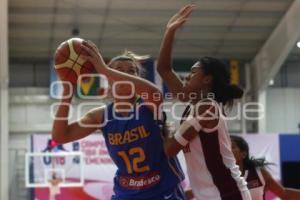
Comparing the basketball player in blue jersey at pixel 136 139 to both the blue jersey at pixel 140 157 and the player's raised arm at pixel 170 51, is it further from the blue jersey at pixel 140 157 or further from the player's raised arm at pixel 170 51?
the player's raised arm at pixel 170 51

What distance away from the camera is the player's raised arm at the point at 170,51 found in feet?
10.2

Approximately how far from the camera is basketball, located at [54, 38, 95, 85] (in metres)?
2.97

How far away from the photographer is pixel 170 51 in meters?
3.20

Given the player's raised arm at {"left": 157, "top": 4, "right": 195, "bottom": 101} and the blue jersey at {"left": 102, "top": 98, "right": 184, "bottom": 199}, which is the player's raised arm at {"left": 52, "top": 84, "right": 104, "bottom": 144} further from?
the player's raised arm at {"left": 157, "top": 4, "right": 195, "bottom": 101}

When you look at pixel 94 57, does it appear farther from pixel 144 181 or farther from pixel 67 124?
pixel 144 181

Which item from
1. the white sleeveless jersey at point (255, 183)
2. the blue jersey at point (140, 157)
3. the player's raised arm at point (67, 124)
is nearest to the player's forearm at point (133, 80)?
the blue jersey at point (140, 157)

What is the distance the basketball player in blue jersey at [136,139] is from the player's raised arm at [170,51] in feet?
0.80

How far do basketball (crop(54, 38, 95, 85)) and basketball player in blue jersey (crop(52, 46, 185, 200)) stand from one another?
5cm

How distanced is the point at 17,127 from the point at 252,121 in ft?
18.5

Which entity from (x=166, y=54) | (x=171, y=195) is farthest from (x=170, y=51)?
(x=171, y=195)

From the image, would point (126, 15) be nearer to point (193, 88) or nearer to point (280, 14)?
point (280, 14)

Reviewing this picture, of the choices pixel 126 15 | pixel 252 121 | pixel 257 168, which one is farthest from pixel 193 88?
pixel 252 121

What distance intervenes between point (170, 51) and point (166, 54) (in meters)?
0.03

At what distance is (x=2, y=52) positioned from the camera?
34.1 feet
